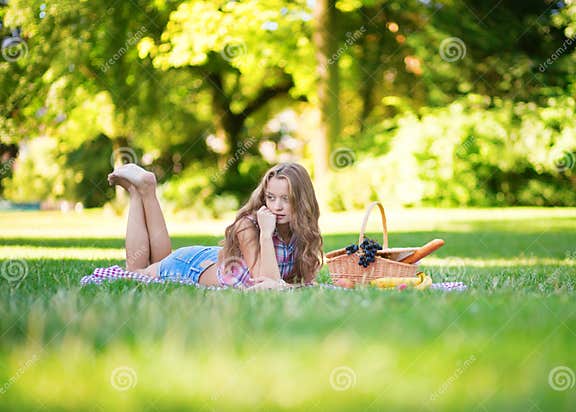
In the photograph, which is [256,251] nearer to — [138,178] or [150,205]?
[150,205]

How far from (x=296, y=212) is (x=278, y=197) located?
16 cm

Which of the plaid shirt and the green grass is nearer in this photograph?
the green grass

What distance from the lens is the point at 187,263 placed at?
5082 millimetres

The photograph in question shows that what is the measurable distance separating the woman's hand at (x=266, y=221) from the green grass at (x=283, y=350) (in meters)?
0.71

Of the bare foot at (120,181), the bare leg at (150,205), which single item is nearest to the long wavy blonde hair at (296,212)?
the bare leg at (150,205)

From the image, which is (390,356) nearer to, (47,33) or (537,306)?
(537,306)

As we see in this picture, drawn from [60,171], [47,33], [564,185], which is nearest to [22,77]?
[47,33]

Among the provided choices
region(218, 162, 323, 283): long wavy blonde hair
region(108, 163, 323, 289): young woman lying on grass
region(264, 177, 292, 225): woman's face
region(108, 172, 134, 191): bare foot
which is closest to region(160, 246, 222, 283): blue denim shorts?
region(108, 163, 323, 289): young woman lying on grass

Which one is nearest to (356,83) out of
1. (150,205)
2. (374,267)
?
(150,205)

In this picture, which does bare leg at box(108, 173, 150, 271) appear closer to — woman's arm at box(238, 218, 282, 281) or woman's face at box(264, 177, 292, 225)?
woman's arm at box(238, 218, 282, 281)

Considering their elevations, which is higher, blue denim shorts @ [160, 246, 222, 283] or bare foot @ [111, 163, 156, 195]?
bare foot @ [111, 163, 156, 195]

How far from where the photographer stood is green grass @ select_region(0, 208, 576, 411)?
6.76 ft

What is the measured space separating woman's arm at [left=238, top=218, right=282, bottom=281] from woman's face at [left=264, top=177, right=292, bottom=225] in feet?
0.62

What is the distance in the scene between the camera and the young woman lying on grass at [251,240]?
15.3 feet
